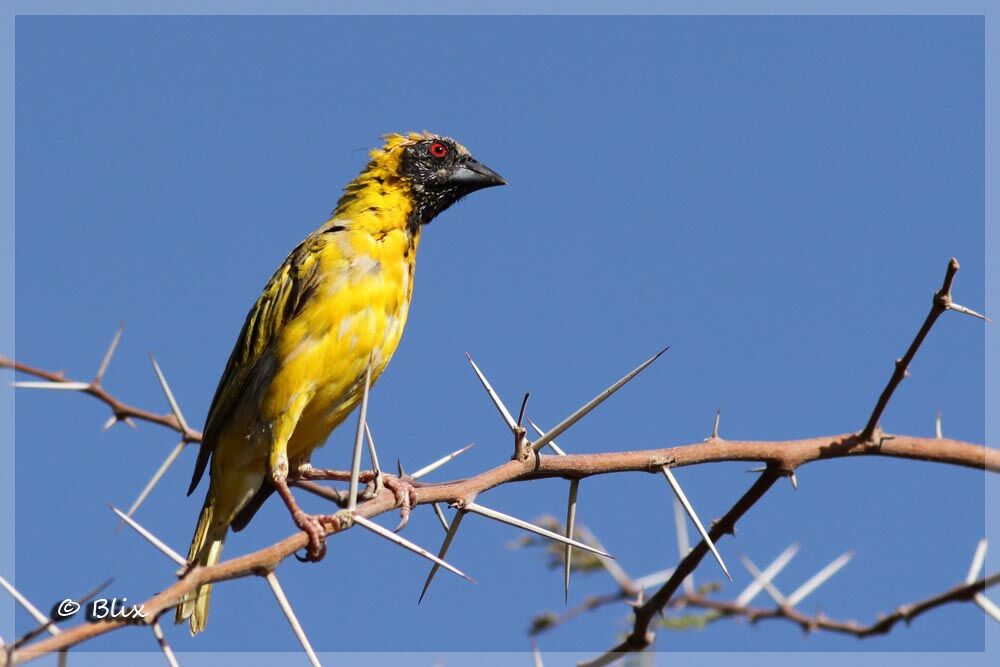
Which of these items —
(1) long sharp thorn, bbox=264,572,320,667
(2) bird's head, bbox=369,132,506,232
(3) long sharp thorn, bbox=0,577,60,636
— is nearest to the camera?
(3) long sharp thorn, bbox=0,577,60,636

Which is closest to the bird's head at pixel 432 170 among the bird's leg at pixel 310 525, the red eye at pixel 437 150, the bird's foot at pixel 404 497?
the red eye at pixel 437 150

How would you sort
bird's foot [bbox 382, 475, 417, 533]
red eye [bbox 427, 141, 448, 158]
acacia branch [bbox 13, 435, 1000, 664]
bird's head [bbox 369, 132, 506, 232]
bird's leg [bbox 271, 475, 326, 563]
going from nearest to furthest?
acacia branch [bbox 13, 435, 1000, 664] → bird's foot [bbox 382, 475, 417, 533] → bird's leg [bbox 271, 475, 326, 563] → bird's head [bbox 369, 132, 506, 232] → red eye [bbox 427, 141, 448, 158]

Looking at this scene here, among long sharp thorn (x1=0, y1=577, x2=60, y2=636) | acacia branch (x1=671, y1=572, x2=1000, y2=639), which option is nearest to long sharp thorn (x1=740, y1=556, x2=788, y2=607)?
acacia branch (x1=671, y1=572, x2=1000, y2=639)

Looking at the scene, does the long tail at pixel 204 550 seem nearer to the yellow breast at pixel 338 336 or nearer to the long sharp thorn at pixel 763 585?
the yellow breast at pixel 338 336

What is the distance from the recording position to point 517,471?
336 centimetres

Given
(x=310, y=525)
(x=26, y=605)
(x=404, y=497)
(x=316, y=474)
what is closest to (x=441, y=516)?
(x=404, y=497)

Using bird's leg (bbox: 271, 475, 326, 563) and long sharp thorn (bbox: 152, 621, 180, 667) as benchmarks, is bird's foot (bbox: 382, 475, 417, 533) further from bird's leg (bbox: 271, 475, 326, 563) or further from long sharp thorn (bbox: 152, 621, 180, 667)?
long sharp thorn (bbox: 152, 621, 180, 667)

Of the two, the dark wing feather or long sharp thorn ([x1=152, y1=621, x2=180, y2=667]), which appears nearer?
long sharp thorn ([x1=152, y1=621, x2=180, y2=667])

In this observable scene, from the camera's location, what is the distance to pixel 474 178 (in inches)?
254

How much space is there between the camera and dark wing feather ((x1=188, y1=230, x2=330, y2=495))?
17.8ft

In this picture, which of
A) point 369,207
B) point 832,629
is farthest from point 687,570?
point 369,207

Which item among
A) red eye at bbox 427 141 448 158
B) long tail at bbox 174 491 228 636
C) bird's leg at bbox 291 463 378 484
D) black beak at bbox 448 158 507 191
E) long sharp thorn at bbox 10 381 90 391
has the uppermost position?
red eye at bbox 427 141 448 158

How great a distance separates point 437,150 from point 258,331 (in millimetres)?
1674

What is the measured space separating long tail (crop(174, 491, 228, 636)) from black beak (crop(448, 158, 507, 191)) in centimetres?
226
